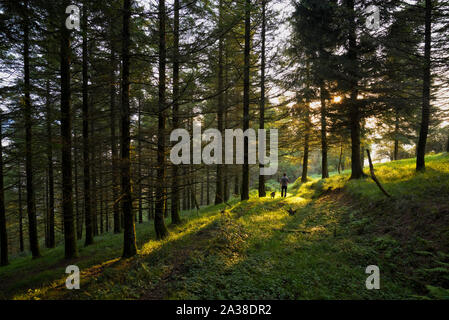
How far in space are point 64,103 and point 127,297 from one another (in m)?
8.20

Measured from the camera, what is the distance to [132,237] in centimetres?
659

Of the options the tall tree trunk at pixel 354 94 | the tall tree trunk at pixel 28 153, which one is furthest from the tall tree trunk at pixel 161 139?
the tall tree trunk at pixel 354 94

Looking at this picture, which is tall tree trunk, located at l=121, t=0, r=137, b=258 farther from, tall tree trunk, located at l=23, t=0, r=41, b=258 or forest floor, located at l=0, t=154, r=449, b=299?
tall tree trunk, located at l=23, t=0, r=41, b=258

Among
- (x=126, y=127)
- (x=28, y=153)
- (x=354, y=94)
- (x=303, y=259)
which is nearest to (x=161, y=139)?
(x=126, y=127)

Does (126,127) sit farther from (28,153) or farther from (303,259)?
(303,259)

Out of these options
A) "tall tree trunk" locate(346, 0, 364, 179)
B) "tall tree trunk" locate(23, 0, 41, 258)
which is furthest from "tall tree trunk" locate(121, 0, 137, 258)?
"tall tree trunk" locate(346, 0, 364, 179)

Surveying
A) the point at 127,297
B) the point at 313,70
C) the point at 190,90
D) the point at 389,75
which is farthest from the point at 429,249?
the point at 313,70

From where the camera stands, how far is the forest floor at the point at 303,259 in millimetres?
3736

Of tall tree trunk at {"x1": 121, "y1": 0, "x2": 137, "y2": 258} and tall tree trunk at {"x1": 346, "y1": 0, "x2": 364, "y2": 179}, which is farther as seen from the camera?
tall tree trunk at {"x1": 346, "y1": 0, "x2": 364, "y2": 179}

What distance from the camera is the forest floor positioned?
3.74m

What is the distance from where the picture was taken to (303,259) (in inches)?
195

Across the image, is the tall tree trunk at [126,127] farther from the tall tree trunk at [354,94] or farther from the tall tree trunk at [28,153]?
the tall tree trunk at [354,94]

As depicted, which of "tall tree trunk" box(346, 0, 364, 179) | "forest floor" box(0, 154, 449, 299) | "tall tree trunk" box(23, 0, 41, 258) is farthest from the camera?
"tall tree trunk" box(346, 0, 364, 179)

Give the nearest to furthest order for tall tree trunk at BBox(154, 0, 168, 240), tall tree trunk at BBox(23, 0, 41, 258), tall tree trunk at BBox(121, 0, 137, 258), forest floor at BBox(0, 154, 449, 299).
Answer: forest floor at BBox(0, 154, 449, 299) < tall tree trunk at BBox(121, 0, 137, 258) < tall tree trunk at BBox(154, 0, 168, 240) < tall tree trunk at BBox(23, 0, 41, 258)
